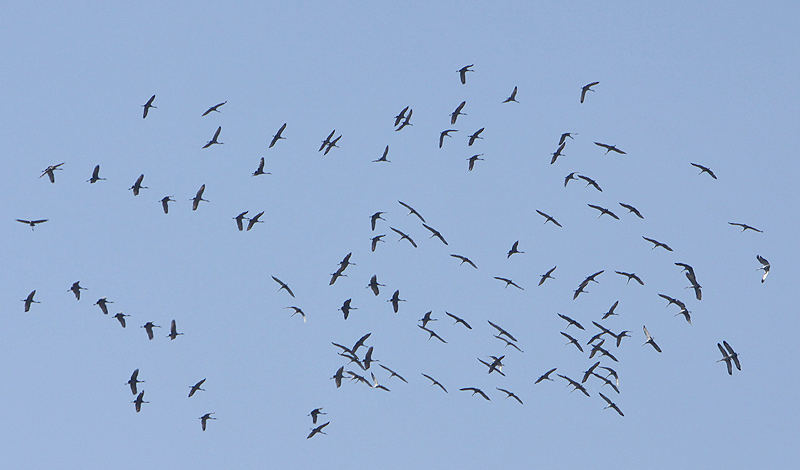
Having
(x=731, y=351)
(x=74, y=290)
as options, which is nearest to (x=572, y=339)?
(x=731, y=351)

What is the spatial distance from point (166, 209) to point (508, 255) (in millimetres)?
21116

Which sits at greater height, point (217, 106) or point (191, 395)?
point (217, 106)

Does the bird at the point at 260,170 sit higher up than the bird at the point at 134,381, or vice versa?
the bird at the point at 260,170

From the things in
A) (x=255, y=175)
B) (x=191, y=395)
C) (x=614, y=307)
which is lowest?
(x=191, y=395)

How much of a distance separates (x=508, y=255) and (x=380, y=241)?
316 inches

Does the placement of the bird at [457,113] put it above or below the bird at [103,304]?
above

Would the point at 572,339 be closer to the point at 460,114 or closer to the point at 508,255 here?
the point at 508,255

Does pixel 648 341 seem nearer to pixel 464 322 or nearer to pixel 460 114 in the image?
pixel 464 322

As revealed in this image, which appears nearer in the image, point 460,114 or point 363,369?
point 363,369

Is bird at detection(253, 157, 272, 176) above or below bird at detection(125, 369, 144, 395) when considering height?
above

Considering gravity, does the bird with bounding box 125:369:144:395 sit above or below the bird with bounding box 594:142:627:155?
below

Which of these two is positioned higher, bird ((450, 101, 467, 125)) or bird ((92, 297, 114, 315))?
bird ((450, 101, 467, 125))

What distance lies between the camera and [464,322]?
308ft

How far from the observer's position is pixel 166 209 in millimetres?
95688
